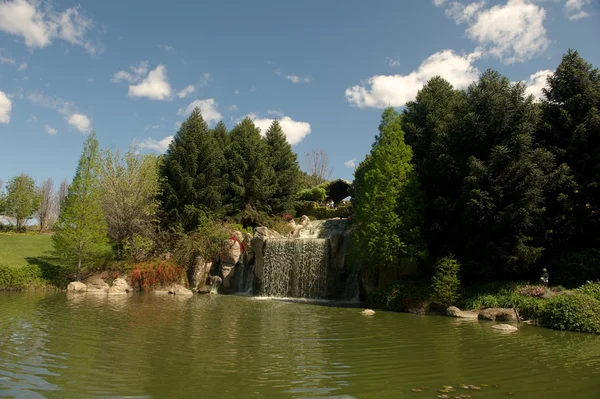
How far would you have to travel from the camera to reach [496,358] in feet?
30.7

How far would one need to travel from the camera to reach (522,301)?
52.8 feet

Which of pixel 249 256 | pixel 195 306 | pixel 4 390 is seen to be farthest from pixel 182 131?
pixel 4 390

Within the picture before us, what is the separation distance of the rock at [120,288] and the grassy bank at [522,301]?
572 inches

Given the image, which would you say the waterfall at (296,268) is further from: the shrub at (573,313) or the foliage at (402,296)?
the shrub at (573,313)

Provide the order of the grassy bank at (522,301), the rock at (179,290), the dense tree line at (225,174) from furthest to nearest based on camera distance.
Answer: the dense tree line at (225,174), the rock at (179,290), the grassy bank at (522,301)

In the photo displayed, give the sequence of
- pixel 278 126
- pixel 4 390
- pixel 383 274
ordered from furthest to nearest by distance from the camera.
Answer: pixel 278 126
pixel 383 274
pixel 4 390

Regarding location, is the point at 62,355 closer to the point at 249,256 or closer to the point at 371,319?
the point at 371,319

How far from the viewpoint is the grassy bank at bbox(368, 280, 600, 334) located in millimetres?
14000

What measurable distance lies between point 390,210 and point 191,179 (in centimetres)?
1730

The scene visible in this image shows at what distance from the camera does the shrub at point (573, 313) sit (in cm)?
1366

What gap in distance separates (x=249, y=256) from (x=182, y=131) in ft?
43.0

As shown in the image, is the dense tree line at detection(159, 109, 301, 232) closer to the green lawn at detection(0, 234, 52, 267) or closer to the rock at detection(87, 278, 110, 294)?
the rock at detection(87, 278, 110, 294)

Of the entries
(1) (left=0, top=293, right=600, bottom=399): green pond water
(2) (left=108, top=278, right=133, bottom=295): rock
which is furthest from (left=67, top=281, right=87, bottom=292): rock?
(1) (left=0, top=293, right=600, bottom=399): green pond water

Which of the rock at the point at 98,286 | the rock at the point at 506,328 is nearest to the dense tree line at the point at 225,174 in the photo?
the rock at the point at 98,286
